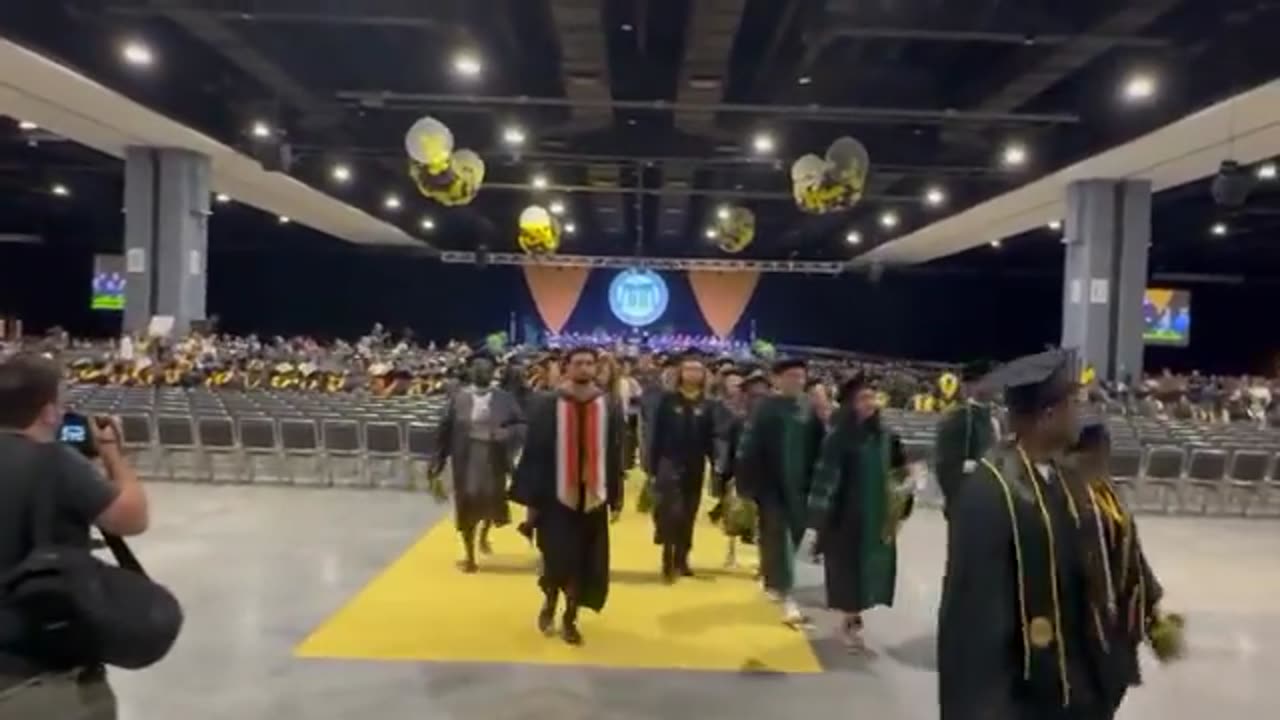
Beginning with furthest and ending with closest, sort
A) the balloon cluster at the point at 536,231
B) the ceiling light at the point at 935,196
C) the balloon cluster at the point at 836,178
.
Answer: the ceiling light at the point at 935,196, the balloon cluster at the point at 536,231, the balloon cluster at the point at 836,178

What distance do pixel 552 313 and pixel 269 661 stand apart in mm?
30791

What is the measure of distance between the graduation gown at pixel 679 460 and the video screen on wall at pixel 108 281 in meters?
28.6

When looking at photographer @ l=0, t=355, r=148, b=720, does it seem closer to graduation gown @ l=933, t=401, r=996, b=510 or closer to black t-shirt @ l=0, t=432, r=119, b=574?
black t-shirt @ l=0, t=432, r=119, b=574

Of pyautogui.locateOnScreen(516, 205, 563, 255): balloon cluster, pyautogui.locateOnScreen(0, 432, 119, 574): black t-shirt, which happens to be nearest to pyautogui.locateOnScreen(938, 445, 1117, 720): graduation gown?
pyautogui.locateOnScreen(0, 432, 119, 574): black t-shirt

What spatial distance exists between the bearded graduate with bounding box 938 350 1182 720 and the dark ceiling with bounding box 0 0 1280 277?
818 cm

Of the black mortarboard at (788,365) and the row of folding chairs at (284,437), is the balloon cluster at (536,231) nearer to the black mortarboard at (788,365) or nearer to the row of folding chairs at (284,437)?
the row of folding chairs at (284,437)

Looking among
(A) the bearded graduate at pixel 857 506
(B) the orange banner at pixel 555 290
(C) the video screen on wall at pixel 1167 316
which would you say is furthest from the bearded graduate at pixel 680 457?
(B) the orange banner at pixel 555 290

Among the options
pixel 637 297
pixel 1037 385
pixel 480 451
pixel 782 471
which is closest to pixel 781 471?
pixel 782 471

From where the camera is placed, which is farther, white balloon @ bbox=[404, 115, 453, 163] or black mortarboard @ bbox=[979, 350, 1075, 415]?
white balloon @ bbox=[404, 115, 453, 163]

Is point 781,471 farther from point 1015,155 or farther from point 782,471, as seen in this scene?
point 1015,155

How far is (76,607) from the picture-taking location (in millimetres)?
2826

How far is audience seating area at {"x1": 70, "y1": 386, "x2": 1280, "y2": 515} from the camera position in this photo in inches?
494

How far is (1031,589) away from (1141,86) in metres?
10.4

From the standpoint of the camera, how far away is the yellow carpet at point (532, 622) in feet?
21.6
